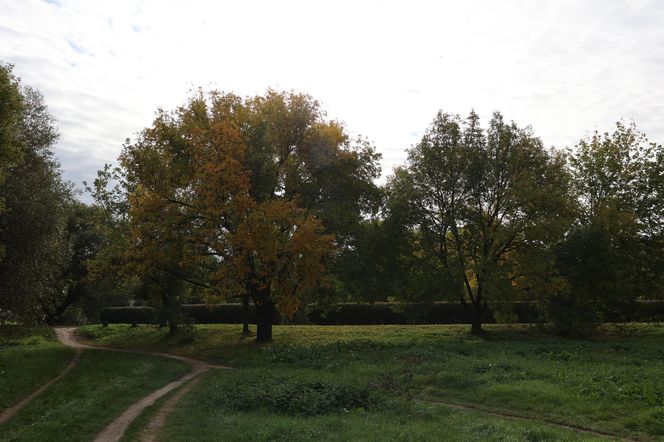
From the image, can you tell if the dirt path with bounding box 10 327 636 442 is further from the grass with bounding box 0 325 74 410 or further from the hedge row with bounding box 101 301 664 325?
the hedge row with bounding box 101 301 664 325

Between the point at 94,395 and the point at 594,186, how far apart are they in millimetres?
32917

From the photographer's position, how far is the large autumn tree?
23875 mm

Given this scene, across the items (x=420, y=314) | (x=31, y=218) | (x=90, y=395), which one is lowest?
(x=90, y=395)

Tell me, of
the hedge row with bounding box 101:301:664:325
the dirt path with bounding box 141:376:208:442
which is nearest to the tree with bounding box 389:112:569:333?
the hedge row with bounding box 101:301:664:325

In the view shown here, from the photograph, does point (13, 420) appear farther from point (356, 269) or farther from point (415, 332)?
point (415, 332)

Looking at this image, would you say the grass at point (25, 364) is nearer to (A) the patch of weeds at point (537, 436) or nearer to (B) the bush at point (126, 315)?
(B) the bush at point (126, 315)

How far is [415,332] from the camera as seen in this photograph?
2955cm

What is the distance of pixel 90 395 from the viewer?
15953 mm

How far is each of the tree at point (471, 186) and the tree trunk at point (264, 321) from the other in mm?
9217

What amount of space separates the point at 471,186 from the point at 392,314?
13.5 meters

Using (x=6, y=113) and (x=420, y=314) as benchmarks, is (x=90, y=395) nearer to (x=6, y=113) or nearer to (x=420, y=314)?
(x=6, y=113)

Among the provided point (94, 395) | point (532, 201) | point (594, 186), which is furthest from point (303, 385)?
point (594, 186)

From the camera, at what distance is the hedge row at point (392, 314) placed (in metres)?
29.5

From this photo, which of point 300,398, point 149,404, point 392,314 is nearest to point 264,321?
point 149,404
